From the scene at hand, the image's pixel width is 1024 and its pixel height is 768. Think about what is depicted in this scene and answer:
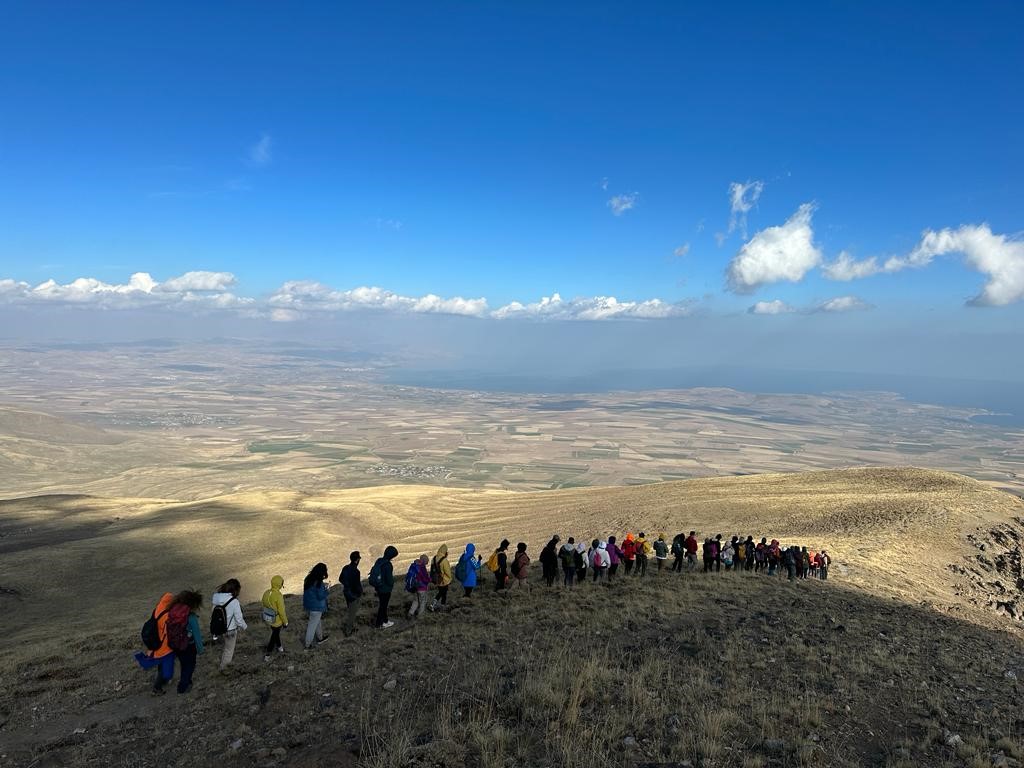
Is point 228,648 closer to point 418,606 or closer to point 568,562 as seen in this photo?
point 418,606

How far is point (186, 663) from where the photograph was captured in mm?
10609

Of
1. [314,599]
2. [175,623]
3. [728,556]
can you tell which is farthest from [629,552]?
[175,623]

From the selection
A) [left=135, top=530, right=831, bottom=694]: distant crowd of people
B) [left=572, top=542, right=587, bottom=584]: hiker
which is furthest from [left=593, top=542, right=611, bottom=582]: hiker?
[left=572, top=542, right=587, bottom=584]: hiker

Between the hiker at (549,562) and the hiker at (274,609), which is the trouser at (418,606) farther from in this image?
the hiker at (549,562)

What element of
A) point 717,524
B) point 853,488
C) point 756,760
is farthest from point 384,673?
point 853,488

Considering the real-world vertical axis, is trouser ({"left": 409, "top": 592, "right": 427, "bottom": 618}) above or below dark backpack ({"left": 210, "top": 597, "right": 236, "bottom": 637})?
below

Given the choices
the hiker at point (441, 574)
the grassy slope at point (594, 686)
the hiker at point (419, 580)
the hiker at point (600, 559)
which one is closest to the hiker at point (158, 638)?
the grassy slope at point (594, 686)

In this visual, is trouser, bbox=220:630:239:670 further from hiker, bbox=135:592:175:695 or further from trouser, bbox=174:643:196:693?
hiker, bbox=135:592:175:695

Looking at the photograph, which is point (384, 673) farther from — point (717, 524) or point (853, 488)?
point (853, 488)

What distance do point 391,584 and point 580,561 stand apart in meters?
7.80

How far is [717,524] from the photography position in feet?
133

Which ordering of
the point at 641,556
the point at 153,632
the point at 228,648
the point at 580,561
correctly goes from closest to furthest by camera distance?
1. the point at 153,632
2. the point at 228,648
3. the point at 580,561
4. the point at 641,556

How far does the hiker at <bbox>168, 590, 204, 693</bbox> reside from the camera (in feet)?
33.9

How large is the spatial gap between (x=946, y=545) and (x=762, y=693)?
3119 cm
